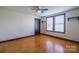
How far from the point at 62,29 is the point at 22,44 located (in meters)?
0.99

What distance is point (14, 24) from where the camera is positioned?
6.17 ft

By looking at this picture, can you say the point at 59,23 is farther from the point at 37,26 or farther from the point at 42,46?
the point at 42,46

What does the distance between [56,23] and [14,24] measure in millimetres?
1000

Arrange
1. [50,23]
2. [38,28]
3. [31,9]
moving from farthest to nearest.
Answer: [38,28], [50,23], [31,9]

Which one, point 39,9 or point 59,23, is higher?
point 39,9

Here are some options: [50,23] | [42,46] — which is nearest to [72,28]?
[50,23]

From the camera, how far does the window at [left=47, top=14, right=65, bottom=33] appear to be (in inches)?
73.6

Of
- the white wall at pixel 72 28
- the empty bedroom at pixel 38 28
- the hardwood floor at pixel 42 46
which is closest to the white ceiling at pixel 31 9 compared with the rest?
the empty bedroom at pixel 38 28

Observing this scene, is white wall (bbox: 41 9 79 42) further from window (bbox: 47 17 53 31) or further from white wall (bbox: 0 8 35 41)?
white wall (bbox: 0 8 35 41)

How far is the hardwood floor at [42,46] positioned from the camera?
1748mm

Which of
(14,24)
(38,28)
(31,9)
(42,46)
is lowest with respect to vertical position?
(42,46)

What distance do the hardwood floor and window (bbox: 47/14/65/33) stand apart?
23cm

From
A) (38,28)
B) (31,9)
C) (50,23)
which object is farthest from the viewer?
(38,28)
